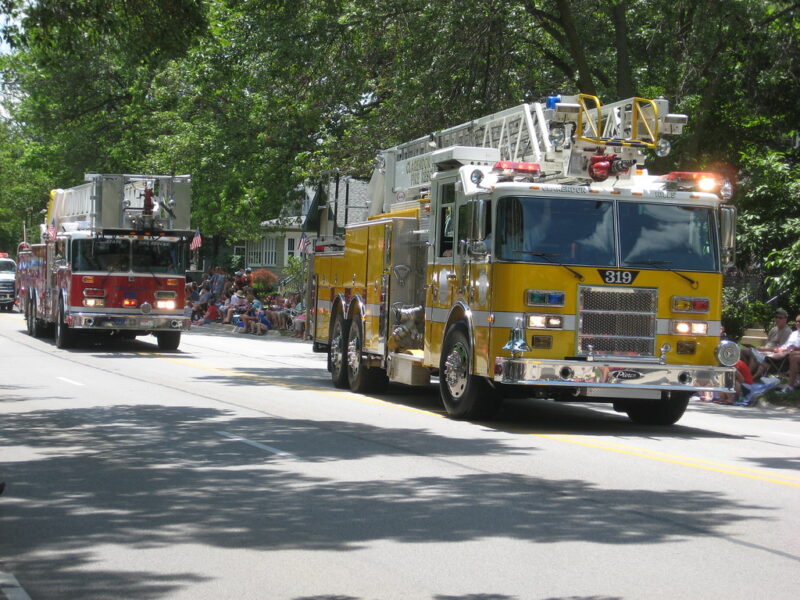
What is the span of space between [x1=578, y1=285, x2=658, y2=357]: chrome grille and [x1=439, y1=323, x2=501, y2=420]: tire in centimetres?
136

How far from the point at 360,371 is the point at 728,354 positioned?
635 centimetres

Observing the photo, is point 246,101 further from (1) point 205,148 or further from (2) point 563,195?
(2) point 563,195

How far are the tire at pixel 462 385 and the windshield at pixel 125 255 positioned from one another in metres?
13.5

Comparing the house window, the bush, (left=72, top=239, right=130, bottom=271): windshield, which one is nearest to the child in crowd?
the bush

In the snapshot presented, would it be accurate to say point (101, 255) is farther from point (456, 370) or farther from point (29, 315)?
point (456, 370)

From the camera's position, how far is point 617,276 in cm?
1395

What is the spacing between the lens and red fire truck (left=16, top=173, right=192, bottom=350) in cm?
2700

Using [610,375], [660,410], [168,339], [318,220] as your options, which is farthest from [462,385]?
[318,220]


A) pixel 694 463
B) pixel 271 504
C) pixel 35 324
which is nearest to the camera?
pixel 271 504

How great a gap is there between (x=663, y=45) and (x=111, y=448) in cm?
1705

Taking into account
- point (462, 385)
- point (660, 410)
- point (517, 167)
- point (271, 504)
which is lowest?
point (271, 504)

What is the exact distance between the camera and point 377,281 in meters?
17.8

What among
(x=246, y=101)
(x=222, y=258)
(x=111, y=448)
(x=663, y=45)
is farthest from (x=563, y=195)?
(x=222, y=258)

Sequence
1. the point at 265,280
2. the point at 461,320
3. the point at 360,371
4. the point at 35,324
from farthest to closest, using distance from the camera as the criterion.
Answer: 1. the point at 265,280
2. the point at 35,324
3. the point at 360,371
4. the point at 461,320
